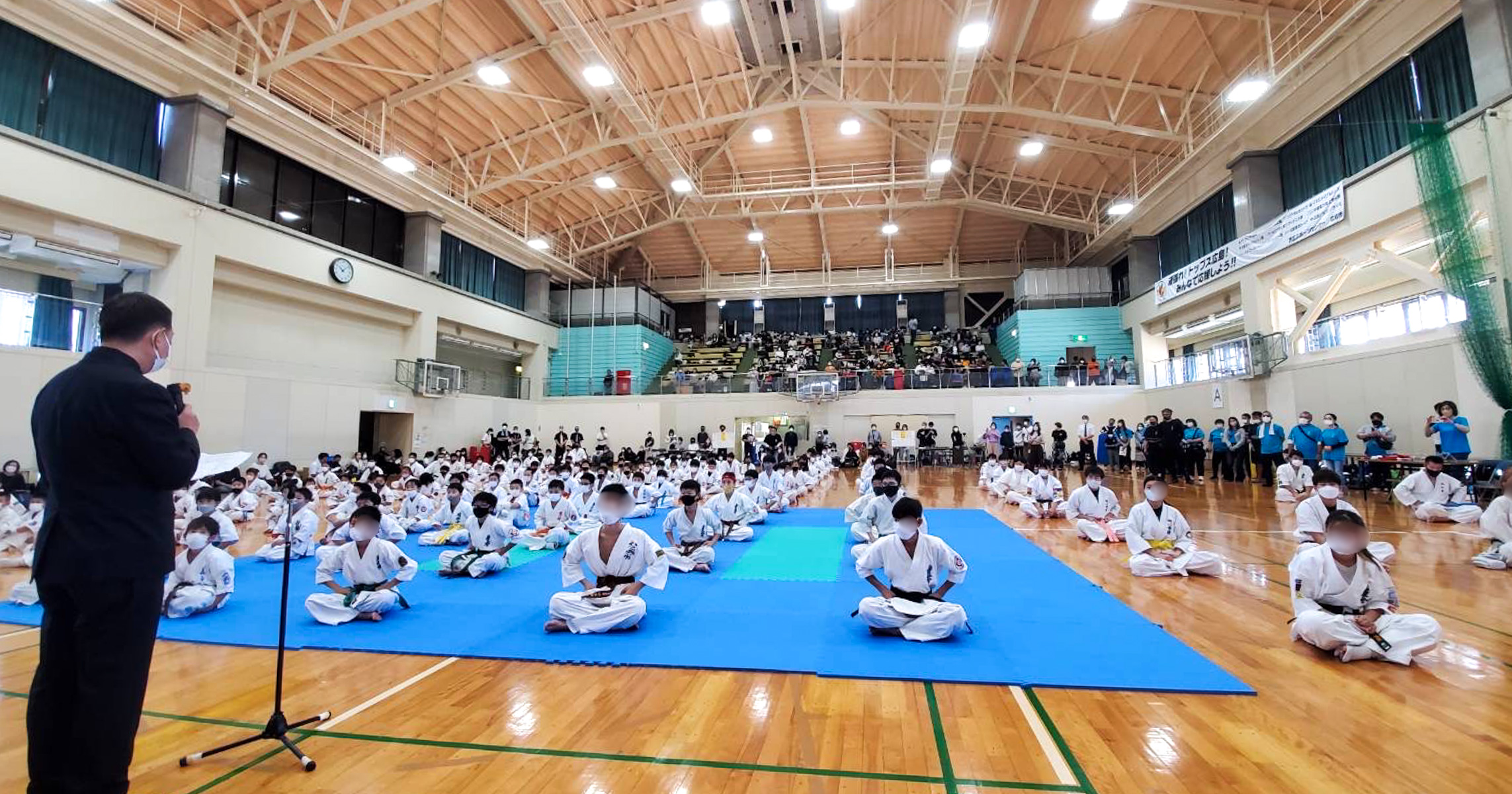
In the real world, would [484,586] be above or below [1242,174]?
below

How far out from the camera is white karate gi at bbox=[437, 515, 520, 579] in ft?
21.5

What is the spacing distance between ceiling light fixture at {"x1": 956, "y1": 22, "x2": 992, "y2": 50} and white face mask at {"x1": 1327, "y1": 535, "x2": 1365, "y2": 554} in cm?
1147

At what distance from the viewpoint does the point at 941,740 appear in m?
2.92

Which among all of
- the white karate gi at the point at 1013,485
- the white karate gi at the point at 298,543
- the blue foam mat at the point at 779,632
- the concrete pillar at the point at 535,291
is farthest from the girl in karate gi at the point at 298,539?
the concrete pillar at the point at 535,291

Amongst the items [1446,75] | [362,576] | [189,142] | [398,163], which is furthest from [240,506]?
[1446,75]

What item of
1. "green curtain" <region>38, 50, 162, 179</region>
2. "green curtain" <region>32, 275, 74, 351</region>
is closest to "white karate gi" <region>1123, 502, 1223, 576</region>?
"green curtain" <region>32, 275, 74, 351</region>

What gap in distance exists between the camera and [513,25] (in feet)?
46.3

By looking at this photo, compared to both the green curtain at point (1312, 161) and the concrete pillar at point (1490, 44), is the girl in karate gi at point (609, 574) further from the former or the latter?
the green curtain at point (1312, 161)

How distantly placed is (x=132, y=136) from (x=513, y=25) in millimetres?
8019

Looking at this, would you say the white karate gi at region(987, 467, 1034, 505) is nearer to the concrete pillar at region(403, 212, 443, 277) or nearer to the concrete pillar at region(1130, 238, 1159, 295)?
the concrete pillar at region(1130, 238, 1159, 295)

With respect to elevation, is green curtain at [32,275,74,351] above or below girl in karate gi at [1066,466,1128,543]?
above

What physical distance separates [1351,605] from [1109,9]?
12.5m

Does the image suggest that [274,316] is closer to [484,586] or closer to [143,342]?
[484,586]

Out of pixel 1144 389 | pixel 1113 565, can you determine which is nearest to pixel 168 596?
pixel 1113 565
